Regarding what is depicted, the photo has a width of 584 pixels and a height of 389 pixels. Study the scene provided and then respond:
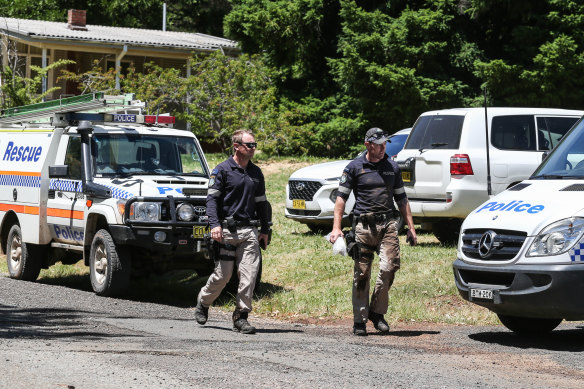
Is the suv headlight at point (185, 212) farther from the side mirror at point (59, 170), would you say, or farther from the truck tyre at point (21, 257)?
the truck tyre at point (21, 257)

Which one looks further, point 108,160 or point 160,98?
point 160,98

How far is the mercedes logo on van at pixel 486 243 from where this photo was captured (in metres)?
9.01

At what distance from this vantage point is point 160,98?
31.4m

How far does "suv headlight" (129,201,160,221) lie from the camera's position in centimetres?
1211

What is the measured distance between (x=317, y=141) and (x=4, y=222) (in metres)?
16.7

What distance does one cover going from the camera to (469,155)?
14.3 m

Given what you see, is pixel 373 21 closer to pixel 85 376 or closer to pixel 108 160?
pixel 108 160

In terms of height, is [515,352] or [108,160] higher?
[108,160]

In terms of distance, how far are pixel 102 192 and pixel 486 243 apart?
18.2 feet

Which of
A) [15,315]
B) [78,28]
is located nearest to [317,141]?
[78,28]

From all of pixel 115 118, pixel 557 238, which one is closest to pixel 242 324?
pixel 557 238

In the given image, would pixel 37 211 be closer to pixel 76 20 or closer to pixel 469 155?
pixel 469 155

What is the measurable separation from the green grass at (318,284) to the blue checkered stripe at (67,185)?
1526 mm

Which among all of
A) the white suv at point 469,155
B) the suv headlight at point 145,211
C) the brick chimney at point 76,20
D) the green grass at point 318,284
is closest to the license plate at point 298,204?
the green grass at point 318,284
